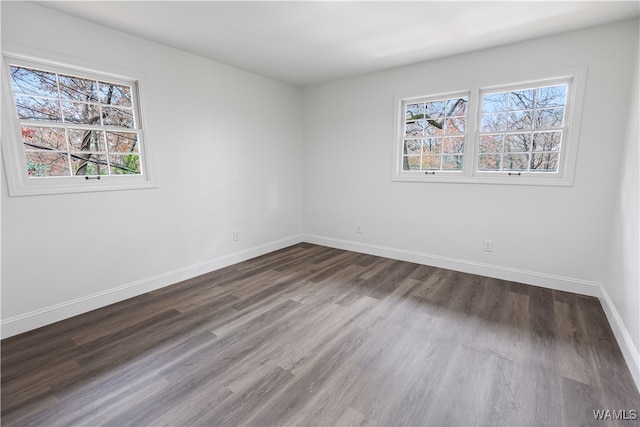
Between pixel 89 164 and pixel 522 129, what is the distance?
424 cm

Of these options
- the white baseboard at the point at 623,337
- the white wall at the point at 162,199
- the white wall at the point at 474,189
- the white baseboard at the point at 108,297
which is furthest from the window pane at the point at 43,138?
the white baseboard at the point at 623,337

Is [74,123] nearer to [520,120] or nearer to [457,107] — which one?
[457,107]

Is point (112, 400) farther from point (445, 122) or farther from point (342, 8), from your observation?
point (445, 122)

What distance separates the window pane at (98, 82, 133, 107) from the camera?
2670mm

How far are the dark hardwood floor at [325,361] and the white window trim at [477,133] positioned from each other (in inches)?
46.0

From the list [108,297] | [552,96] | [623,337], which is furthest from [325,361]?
[552,96]

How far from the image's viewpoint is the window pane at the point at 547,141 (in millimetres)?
2922

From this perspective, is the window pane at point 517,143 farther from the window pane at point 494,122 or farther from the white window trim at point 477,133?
the white window trim at point 477,133

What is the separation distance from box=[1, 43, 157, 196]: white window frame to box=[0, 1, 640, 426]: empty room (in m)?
0.02

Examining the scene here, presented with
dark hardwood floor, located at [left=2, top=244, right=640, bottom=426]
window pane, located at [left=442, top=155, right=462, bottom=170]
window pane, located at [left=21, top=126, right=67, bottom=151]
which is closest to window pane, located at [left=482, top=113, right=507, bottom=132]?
window pane, located at [left=442, top=155, right=462, bottom=170]

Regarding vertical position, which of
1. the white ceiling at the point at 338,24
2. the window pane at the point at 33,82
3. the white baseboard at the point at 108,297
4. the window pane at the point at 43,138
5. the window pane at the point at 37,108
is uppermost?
the white ceiling at the point at 338,24

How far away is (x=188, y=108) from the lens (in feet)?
10.5

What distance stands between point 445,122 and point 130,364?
12.6ft

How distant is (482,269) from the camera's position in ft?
11.1
